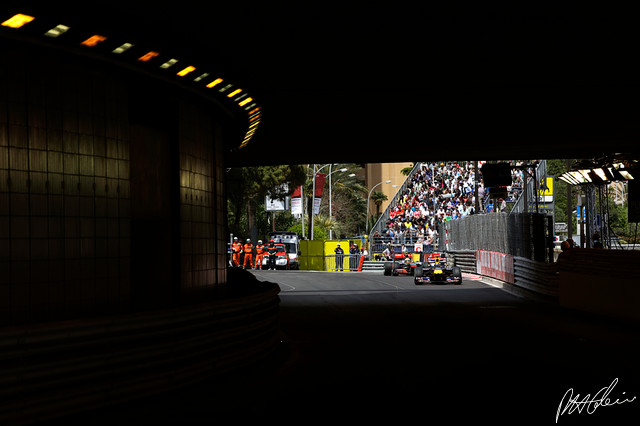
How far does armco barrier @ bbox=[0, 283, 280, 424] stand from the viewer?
772 centimetres

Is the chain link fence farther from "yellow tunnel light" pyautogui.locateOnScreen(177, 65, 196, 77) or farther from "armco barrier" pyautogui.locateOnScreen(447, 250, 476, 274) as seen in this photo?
"yellow tunnel light" pyautogui.locateOnScreen(177, 65, 196, 77)

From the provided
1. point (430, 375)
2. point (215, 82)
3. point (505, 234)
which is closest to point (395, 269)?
point (505, 234)

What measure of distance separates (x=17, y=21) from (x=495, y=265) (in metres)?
26.4

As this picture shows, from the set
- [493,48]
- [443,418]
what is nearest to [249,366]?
[443,418]

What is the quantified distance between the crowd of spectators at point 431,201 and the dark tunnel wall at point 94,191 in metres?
36.8

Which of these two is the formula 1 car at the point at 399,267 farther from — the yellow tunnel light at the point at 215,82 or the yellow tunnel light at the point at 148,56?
the yellow tunnel light at the point at 148,56

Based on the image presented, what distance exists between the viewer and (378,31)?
10.9 meters

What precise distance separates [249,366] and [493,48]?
5817 mm

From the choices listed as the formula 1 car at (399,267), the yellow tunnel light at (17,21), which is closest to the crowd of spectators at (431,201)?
the formula 1 car at (399,267)

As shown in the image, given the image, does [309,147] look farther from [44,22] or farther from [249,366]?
[44,22]

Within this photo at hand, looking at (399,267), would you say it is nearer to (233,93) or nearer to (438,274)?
(438,274)

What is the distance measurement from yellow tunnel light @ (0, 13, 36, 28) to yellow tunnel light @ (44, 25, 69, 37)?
42cm

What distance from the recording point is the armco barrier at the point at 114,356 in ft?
25.3

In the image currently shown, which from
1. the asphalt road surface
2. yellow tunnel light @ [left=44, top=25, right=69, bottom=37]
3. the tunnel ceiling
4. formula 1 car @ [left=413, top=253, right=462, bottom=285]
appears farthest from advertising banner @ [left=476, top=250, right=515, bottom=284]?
yellow tunnel light @ [left=44, top=25, right=69, bottom=37]
